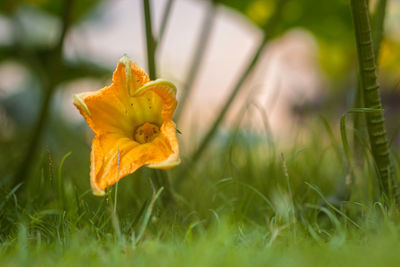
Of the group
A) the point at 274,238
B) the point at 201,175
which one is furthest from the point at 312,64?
the point at 274,238

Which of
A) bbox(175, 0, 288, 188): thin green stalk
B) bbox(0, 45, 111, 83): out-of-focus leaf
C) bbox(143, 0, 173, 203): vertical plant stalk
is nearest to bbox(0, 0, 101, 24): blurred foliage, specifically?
bbox(0, 45, 111, 83): out-of-focus leaf

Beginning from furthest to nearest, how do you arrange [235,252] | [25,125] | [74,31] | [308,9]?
[25,125], [74,31], [308,9], [235,252]

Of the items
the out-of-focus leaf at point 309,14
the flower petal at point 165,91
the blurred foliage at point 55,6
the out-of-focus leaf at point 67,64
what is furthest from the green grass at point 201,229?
the out-of-focus leaf at point 67,64

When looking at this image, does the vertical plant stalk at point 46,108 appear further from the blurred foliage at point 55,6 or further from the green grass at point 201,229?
the blurred foliage at point 55,6

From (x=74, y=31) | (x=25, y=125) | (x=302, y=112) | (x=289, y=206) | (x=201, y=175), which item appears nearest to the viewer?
(x=289, y=206)

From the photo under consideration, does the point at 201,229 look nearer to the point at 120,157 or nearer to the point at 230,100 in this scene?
the point at 120,157

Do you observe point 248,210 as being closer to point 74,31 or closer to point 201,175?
point 201,175

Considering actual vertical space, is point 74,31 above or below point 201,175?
above
